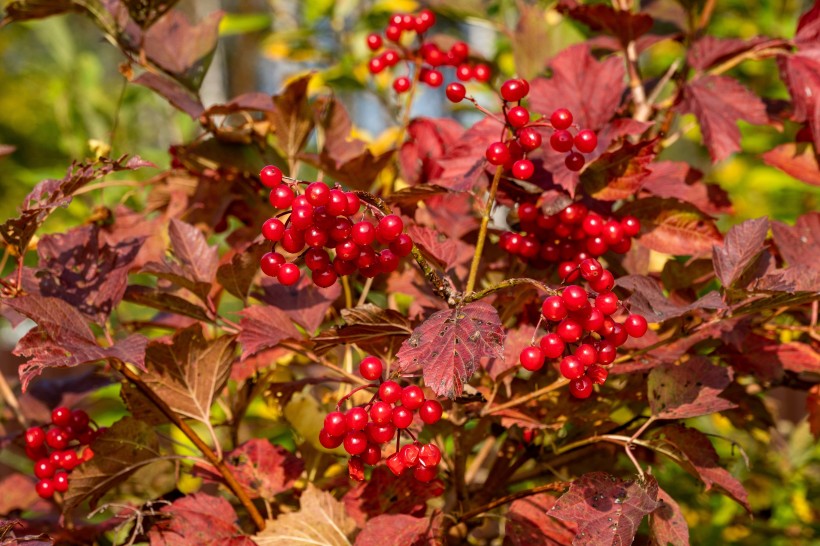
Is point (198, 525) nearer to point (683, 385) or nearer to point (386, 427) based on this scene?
point (386, 427)

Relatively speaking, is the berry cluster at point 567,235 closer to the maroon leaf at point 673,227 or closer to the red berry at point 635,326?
the maroon leaf at point 673,227

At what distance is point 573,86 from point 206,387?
61 centimetres

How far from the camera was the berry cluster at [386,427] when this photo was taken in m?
0.65

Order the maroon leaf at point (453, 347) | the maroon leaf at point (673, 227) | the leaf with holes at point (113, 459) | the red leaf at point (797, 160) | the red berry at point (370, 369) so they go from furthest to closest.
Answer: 1. the red leaf at point (797, 160)
2. the maroon leaf at point (673, 227)
3. the leaf with holes at point (113, 459)
4. the red berry at point (370, 369)
5. the maroon leaf at point (453, 347)

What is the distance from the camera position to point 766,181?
101 inches

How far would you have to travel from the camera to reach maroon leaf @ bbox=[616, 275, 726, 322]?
2.32 feet

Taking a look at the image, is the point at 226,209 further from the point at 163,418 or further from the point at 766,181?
the point at 766,181

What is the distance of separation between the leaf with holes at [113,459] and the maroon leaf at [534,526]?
41 centimetres

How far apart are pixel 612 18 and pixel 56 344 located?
0.89m

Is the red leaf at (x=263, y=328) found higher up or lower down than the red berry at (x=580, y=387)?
lower down

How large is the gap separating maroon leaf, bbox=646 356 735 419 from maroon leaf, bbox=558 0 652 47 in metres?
0.57

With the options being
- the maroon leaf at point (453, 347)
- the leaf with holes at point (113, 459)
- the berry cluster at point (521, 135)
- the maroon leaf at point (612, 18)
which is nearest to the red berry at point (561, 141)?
the berry cluster at point (521, 135)

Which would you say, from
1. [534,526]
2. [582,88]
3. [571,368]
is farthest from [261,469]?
[582,88]

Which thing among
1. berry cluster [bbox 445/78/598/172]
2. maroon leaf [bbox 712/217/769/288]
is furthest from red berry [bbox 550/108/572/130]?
maroon leaf [bbox 712/217/769/288]
